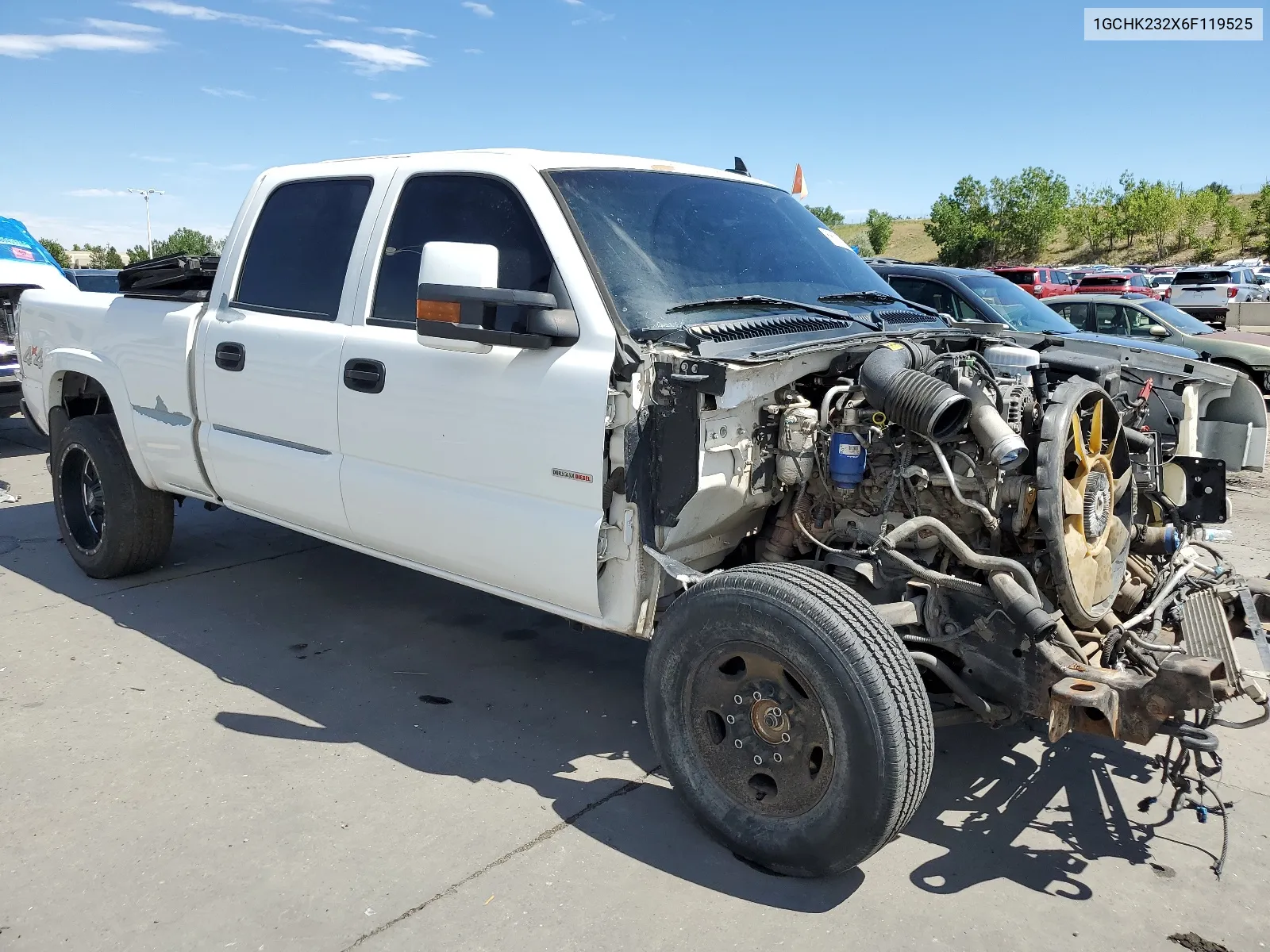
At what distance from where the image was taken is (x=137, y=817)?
3.28m

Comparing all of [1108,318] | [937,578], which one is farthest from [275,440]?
[1108,318]

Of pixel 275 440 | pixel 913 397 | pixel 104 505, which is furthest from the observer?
pixel 104 505

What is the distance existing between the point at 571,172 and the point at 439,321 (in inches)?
33.0

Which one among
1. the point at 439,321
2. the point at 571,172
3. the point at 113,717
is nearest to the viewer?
the point at 439,321

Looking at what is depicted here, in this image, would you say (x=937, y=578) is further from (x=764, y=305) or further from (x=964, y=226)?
(x=964, y=226)

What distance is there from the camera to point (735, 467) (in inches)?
128

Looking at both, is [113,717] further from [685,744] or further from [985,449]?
[985,449]

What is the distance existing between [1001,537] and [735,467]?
0.88 metres

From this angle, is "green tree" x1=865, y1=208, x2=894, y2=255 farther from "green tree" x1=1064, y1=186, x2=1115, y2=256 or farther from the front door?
the front door

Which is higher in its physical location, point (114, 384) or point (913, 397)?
point (913, 397)

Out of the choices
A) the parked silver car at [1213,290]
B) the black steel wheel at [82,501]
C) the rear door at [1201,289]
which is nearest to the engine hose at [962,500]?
the black steel wheel at [82,501]

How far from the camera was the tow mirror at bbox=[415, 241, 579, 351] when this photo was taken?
3117 millimetres

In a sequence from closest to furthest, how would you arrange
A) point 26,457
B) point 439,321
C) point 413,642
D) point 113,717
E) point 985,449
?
point 985,449 < point 439,321 < point 113,717 < point 413,642 < point 26,457

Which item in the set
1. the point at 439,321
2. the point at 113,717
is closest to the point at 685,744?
the point at 439,321
